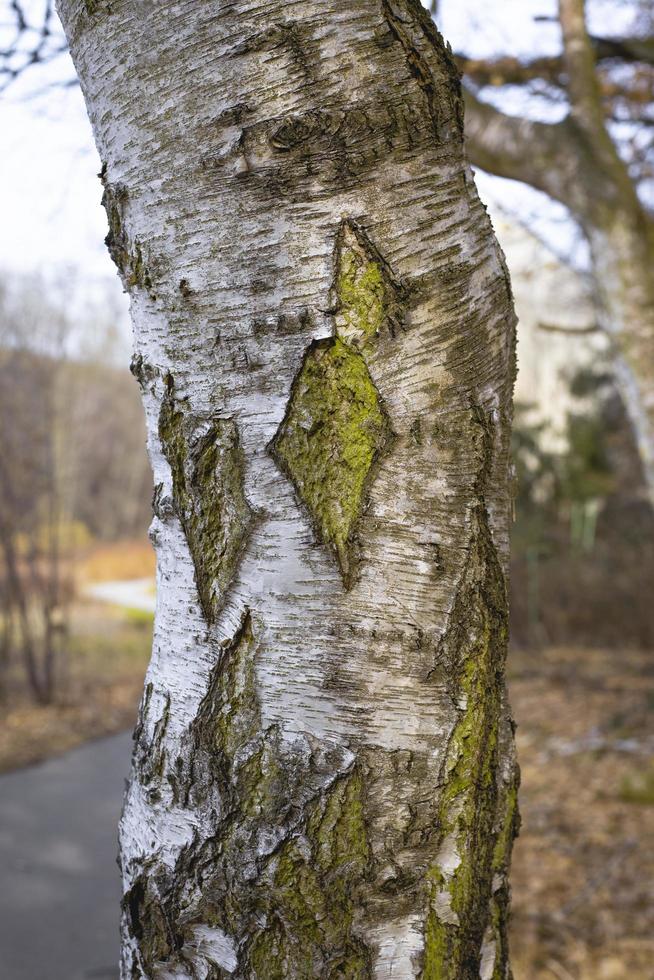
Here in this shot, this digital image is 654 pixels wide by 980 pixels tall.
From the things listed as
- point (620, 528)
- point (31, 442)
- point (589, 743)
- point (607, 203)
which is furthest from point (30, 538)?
point (620, 528)

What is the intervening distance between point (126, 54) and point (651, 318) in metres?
3.67

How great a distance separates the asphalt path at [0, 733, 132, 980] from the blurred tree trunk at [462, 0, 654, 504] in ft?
13.0

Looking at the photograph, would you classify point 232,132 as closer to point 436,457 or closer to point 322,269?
point 322,269

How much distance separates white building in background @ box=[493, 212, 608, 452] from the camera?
650 cm

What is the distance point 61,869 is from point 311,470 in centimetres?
510

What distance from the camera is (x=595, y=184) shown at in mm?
4094

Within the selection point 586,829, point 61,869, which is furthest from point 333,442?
point 586,829

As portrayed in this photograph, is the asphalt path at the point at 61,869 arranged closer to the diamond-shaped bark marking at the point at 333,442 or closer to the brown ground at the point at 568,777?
the brown ground at the point at 568,777

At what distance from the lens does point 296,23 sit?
2.83 feet

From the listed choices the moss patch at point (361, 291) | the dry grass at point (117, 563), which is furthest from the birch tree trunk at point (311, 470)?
the dry grass at point (117, 563)

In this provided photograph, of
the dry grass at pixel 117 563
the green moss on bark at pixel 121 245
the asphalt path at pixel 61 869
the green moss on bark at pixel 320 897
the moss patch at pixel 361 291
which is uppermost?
the green moss on bark at pixel 121 245

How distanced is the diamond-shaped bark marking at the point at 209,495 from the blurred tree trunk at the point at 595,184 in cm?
361

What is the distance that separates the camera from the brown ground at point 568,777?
148 inches

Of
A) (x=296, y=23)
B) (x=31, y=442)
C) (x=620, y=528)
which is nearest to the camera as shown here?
(x=296, y=23)
